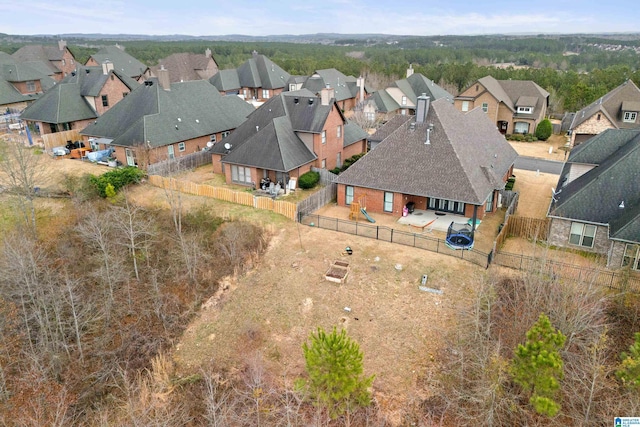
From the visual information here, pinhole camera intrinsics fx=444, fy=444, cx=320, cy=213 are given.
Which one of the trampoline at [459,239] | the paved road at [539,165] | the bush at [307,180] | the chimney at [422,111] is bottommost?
the paved road at [539,165]

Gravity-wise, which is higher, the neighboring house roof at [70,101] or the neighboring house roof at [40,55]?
the neighboring house roof at [40,55]

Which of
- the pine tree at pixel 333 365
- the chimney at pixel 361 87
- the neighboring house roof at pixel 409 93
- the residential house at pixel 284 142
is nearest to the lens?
the pine tree at pixel 333 365

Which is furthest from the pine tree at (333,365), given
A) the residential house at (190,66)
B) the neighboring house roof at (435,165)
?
the residential house at (190,66)

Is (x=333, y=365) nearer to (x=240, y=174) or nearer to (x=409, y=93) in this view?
(x=240, y=174)

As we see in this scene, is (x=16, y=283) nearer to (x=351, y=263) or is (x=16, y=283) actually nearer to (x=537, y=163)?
(x=351, y=263)

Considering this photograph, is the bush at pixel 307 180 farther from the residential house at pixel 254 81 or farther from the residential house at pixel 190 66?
the residential house at pixel 190 66

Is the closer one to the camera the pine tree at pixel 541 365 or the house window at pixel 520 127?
the pine tree at pixel 541 365

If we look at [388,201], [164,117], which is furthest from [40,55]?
[388,201]
